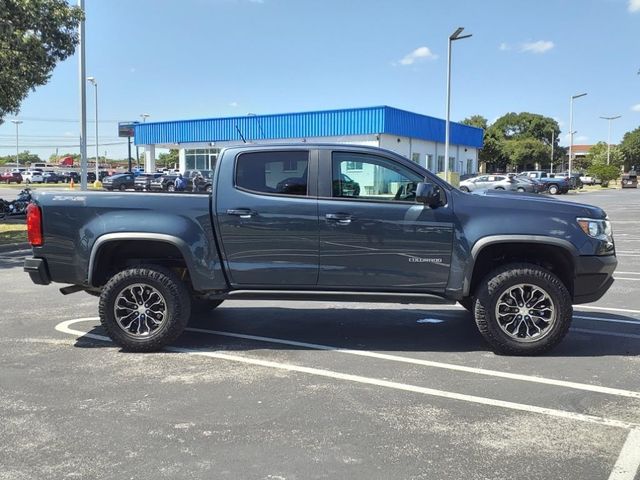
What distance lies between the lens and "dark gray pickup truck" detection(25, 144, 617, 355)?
5.52 meters

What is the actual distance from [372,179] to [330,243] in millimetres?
749

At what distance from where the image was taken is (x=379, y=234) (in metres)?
5.54

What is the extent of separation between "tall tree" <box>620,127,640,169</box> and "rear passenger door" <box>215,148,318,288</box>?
4274 inches

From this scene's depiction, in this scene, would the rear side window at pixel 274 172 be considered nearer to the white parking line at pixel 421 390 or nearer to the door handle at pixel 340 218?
the door handle at pixel 340 218

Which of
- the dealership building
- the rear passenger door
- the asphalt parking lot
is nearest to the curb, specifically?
the asphalt parking lot

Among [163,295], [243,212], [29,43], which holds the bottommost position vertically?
[163,295]

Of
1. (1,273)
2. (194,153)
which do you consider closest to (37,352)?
(1,273)

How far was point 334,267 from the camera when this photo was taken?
221 inches

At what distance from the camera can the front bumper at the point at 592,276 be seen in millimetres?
5508

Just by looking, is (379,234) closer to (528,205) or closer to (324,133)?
(528,205)

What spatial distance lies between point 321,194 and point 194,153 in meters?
45.7

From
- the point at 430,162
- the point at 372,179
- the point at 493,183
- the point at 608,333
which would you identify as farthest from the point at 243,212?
the point at 430,162

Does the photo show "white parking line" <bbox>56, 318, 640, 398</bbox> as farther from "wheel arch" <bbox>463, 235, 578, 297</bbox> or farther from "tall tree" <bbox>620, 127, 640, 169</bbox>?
"tall tree" <bbox>620, 127, 640, 169</bbox>

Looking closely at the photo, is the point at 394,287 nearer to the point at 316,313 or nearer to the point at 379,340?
the point at 379,340
